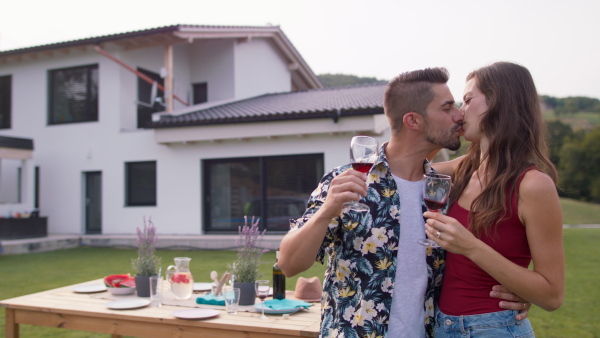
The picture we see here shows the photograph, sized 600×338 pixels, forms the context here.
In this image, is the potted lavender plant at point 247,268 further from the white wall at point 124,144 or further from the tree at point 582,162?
the tree at point 582,162

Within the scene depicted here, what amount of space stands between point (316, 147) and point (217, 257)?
386 centimetres

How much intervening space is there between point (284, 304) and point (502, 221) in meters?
1.76

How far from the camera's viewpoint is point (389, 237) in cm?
206

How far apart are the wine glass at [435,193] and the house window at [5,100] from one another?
18.7 metres

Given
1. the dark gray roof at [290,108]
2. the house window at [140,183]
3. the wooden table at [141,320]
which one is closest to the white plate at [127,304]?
the wooden table at [141,320]

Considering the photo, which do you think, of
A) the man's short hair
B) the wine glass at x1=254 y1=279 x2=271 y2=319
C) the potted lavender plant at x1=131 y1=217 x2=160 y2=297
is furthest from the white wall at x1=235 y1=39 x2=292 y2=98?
the man's short hair

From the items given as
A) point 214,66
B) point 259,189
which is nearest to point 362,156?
point 259,189

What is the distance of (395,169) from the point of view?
2.25 metres

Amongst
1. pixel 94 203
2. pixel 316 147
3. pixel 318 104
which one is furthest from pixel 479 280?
pixel 94 203

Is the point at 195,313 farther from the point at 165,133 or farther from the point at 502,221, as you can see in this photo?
the point at 165,133

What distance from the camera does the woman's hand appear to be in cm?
186

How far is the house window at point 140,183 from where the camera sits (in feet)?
49.5

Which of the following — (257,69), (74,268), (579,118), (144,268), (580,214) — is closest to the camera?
(144,268)

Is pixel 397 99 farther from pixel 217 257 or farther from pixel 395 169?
pixel 217 257
